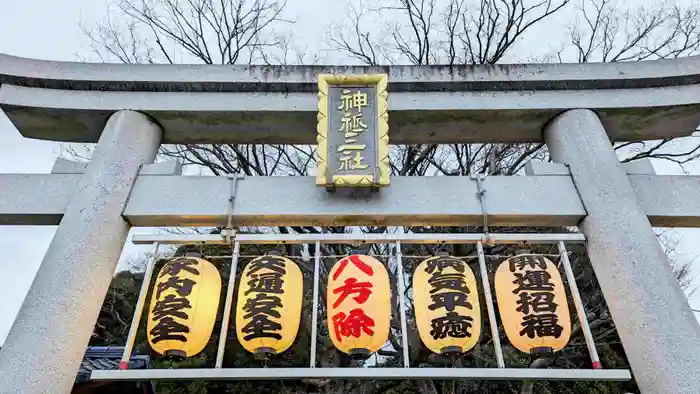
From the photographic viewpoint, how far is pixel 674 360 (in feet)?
14.6

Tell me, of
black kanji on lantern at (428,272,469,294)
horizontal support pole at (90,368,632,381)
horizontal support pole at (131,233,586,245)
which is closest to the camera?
horizontal support pole at (90,368,632,381)

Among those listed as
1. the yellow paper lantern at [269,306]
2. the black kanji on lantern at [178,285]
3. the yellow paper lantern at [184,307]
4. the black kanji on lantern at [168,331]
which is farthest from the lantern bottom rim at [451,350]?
the black kanji on lantern at [178,285]

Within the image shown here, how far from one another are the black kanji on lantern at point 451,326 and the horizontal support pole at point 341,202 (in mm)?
1456

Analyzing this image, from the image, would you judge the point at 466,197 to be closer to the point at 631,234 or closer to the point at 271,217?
the point at 631,234

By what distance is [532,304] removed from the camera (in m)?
4.56

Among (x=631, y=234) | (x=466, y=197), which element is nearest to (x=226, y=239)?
(x=466, y=197)

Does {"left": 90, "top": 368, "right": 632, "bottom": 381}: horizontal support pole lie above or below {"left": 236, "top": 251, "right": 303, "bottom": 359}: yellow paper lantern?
below

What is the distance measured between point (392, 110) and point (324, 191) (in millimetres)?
1516

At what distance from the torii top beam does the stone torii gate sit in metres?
0.02

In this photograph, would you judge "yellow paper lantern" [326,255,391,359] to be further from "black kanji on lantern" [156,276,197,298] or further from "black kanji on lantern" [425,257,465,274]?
"black kanji on lantern" [156,276,197,298]

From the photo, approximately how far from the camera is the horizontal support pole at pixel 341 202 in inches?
219

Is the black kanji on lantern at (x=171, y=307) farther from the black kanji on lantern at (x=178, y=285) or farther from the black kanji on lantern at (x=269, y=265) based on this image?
the black kanji on lantern at (x=269, y=265)

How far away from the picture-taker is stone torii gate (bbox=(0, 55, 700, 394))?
470 centimetres

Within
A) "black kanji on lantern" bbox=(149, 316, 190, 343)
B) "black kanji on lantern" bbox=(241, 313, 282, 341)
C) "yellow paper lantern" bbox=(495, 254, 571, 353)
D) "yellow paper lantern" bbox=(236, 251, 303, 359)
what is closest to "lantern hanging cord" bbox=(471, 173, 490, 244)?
"yellow paper lantern" bbox=(495, 254, 571, 353)
